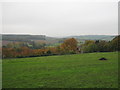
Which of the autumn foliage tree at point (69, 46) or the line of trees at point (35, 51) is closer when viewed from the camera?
the line of trees at point (35, 51)

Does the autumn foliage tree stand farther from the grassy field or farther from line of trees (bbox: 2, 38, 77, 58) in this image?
the grassy field

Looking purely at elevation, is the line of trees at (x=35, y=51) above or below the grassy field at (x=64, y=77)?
above

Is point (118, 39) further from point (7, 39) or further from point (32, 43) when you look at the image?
point (7, 39)

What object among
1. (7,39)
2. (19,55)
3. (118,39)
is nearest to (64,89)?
(19,55)

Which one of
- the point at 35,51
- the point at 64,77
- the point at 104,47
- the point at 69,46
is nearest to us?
the point at 64,77

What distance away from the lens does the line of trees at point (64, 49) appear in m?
30.4

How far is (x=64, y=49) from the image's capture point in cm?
3688

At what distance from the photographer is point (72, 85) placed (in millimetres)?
8711

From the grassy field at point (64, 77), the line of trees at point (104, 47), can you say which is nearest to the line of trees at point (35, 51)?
the line of trees at point (104, 47)

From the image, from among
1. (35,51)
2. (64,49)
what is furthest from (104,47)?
(35,51)

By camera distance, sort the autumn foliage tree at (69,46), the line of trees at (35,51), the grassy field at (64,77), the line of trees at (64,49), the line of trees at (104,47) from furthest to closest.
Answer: the autumn foliage tree at (69,46), the line of trees at (104,47), the line of trees at (64,49), the line of trees at (35,51), the grassy field at (64,77)

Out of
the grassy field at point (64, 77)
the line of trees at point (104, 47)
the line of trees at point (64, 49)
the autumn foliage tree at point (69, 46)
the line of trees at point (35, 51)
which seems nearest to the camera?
the grassy field at point (64, 77)

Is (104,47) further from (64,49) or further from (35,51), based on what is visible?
(35,51)

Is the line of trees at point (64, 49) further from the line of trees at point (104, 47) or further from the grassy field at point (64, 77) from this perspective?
the grassy field at point (64, 77)
